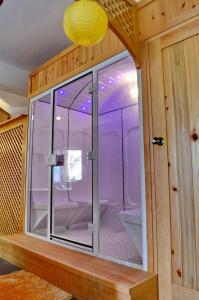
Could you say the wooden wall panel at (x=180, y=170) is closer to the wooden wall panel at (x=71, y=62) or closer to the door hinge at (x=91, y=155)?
the wooden wall panel at (x=71, y=62)

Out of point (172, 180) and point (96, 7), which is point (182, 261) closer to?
point (172, 180)

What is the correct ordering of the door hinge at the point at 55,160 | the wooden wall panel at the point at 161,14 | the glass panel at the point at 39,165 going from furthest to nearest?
1. the glass panel at the point at 39,165
2. the door hinge at the point at 55,160
3. the wooden wall panel at the point at 161,14

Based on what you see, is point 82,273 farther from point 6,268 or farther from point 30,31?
point 30,31

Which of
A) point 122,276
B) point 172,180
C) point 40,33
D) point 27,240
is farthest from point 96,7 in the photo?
point 27,240

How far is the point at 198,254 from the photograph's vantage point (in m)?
1.42

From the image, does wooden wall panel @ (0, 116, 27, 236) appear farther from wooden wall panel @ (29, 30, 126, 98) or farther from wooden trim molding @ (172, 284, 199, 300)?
wooden trim molding @ (172, 284, 199, 300)

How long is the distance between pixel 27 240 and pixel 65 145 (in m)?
1.14

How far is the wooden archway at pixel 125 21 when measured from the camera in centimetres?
168

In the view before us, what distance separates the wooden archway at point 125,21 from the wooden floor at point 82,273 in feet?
5.10

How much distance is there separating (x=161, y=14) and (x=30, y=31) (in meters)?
1.71

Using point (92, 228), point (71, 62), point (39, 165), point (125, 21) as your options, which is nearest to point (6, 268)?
point (92, 228)

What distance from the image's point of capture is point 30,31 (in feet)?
9.34

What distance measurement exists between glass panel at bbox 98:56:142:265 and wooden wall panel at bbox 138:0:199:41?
27 centimetres

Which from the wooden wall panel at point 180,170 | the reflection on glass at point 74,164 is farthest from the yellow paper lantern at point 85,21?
the reflection on glass at point 74,164
